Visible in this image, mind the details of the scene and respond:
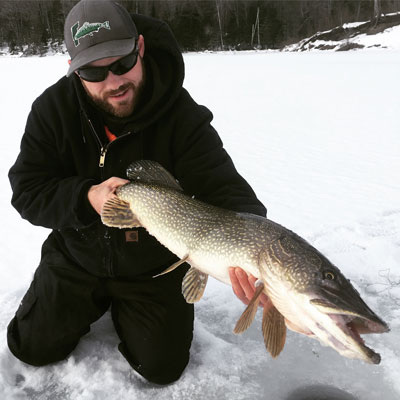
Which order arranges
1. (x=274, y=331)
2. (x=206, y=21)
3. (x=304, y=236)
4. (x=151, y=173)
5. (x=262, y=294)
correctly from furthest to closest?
(x=206, y=21), (x=304, y=236), (x=151, y=173), (x=262, y=294), (x=274, y=331)

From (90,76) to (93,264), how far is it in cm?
100

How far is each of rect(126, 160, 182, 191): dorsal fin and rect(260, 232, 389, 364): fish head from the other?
72 centimetres

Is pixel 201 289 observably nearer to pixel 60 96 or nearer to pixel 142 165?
pixel 142 165

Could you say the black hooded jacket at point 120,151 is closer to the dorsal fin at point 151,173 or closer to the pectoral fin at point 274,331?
the dorsal fin at point 151,173

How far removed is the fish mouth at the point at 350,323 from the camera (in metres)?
1.21

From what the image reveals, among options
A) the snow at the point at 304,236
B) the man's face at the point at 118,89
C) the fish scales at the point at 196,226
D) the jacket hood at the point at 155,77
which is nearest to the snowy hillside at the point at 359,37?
the snow at the point at 304,236

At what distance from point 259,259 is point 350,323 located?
1.40ft

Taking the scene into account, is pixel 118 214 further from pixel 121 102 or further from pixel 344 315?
pixel 344 315

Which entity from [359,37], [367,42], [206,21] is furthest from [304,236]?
[206,21]

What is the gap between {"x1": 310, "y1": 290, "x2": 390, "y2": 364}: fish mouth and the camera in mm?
1215

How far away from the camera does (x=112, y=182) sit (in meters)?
2.02

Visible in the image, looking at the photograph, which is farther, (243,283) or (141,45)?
(141,45)

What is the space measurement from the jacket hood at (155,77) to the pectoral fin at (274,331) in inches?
45.5

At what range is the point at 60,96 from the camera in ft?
7.26
